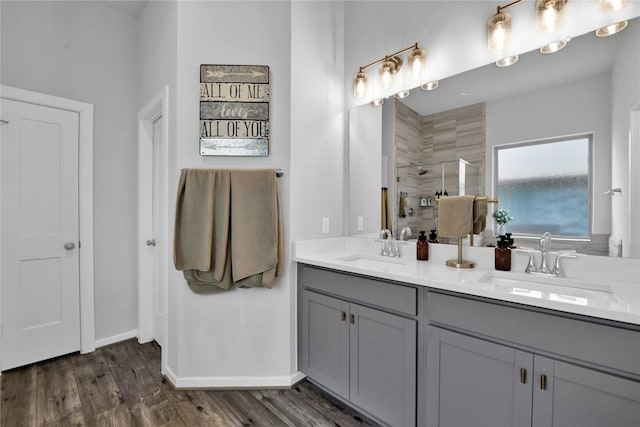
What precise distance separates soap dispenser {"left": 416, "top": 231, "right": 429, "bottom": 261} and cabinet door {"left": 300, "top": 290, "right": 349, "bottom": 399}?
23.1 inches

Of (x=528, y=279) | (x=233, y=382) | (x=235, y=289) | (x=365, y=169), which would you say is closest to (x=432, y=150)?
(x=365, y=169)

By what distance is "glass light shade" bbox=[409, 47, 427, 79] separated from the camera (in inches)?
76.5

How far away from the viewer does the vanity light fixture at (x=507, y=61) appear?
1603mm

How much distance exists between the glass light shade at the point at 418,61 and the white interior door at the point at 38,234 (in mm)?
2646

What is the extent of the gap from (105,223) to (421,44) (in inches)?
113

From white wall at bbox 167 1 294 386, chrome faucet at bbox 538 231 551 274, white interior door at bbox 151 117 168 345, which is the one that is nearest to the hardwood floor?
white wall at bbox 167 1 294 386

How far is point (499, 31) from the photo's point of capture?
160cm

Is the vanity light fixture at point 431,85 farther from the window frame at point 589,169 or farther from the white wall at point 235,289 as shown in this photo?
the white wall at point 235,289

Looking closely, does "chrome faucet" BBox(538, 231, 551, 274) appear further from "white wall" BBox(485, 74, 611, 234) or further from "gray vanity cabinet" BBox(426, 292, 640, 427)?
"gray vanity cabinet" BBox(426, 292, 640, 427)

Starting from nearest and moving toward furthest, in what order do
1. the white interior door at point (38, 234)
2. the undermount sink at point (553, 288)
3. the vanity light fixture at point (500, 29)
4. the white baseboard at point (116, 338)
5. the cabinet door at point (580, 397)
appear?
the cabinet door at point (580, 397) < the undermount sink at point (553, 288) < the vanity light fixture at point (500, 29) < the white interior door at point (38, 234) < the white baseboard at point (116, 338)

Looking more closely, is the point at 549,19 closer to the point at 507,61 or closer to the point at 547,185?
the point at 507,61

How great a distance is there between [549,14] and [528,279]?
126cm

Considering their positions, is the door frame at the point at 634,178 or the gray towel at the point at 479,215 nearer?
the door frame at the point at 634,178

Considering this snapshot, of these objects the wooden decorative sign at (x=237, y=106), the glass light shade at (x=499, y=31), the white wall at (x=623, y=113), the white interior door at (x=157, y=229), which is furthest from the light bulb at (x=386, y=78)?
the white interior door at (x=157, y=229)
